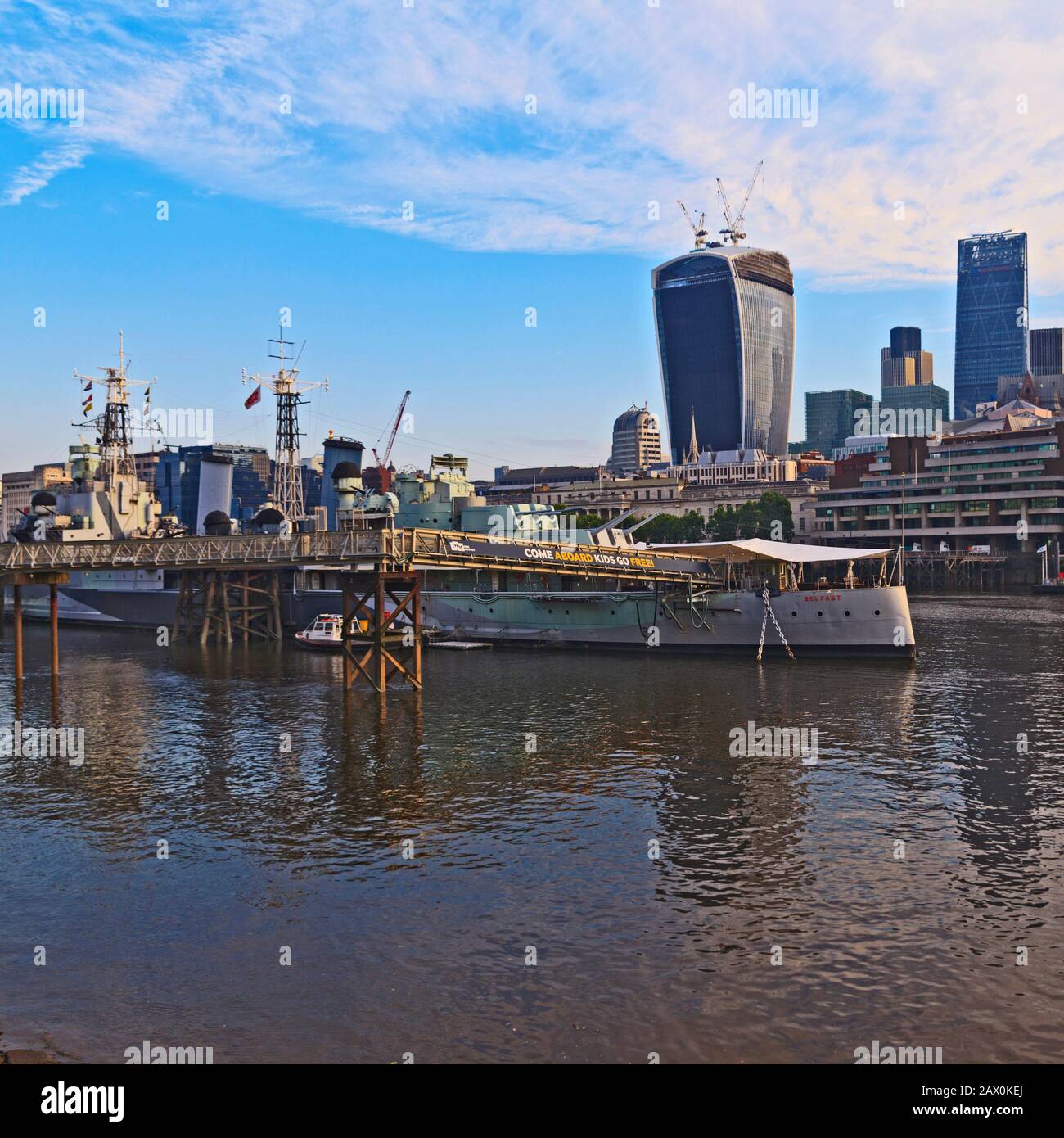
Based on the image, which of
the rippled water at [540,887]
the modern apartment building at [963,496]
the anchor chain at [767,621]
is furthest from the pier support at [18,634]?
the modern apartment building at [963,496]

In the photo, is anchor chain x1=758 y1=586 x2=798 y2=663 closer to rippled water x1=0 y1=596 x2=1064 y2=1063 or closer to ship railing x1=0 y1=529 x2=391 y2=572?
rippled water x1=0 y1=596 x2=1064 y2=1063

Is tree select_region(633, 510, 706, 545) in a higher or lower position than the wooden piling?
higher

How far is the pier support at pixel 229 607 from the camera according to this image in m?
89.7

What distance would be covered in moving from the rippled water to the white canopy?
20644mm

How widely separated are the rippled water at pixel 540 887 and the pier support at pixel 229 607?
41165 mm

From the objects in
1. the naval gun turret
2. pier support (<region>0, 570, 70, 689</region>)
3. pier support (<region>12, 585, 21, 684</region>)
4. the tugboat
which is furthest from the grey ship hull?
pier support (<region>12, 585, 21, 684</region>)

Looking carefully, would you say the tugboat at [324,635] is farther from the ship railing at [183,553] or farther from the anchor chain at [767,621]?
the anchor chain at [767,621]

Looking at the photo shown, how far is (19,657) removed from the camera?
58781 mm

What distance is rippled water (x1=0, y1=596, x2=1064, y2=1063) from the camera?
17500mm

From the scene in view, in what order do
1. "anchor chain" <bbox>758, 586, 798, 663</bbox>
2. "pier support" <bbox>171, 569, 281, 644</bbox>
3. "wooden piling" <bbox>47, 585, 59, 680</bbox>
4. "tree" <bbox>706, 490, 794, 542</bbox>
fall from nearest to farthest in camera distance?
"wooden piling" <bbox>47, 585, 59, 680</bbox> → "anchor chain" <bbox>758, 586, 798, 663</bbox> → "pier support" <bbox>171, 569, 281, 644</bbox> → "tree" <bbox>706, 490, 794, 542</bbox>

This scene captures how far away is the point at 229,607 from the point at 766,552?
49725 mm

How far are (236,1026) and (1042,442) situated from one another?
190 metres
